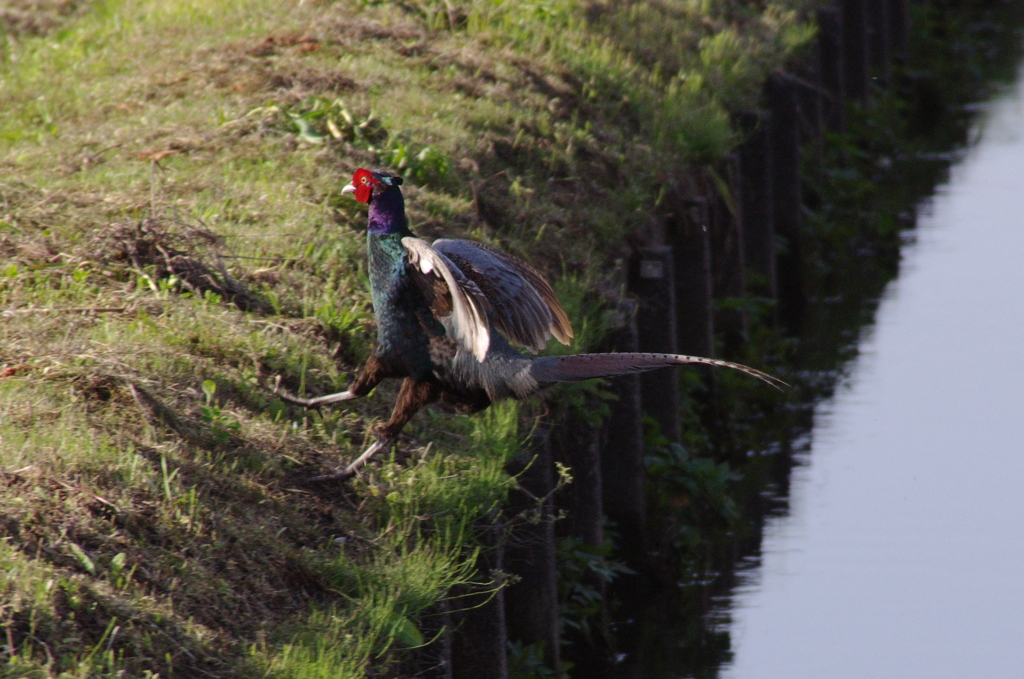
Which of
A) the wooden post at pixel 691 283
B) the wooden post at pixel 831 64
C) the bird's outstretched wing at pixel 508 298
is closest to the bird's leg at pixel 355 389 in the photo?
the bird's outstretched wing at pixel 508 298

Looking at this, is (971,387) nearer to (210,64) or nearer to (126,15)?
(210,64)

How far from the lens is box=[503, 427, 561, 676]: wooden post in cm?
514

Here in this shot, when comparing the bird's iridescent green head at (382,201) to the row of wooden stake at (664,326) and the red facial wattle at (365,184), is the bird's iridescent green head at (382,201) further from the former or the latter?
the row of wooden stake at (664,326)

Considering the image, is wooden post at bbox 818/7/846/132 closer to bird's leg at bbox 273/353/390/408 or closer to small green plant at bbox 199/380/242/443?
bird's leg at bbox 273/353/390/408

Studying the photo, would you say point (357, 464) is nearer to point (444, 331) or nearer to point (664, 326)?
point (444, 331)

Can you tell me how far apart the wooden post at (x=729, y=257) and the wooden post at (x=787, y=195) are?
3.99 ft

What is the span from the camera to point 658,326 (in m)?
7.17

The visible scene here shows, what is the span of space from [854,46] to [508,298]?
956cm

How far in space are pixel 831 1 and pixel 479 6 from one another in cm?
478

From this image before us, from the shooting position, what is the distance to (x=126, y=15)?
8781mm

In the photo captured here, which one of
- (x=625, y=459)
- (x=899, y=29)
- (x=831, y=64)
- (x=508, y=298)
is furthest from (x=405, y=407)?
(x=899, y=29)

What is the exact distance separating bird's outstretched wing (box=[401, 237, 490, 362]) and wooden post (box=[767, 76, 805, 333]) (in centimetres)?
577

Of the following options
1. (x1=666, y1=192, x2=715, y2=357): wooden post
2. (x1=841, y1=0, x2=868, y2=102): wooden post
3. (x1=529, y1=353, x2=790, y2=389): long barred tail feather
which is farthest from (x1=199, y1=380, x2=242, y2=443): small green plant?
(x1=841, y1=0, x2=868, y2=102): wooden post

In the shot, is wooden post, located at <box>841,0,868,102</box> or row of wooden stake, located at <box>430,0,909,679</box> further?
wooden post, located at <box>841,0,868,102</box>
